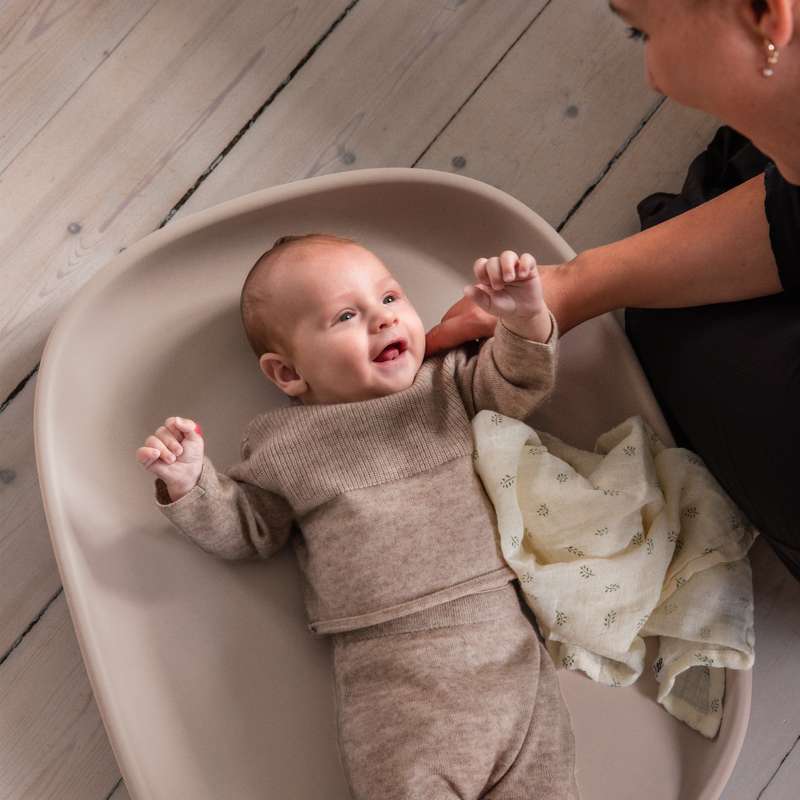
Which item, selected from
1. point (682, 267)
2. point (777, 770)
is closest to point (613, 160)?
point (682, 267)

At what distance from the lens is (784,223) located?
85 cm

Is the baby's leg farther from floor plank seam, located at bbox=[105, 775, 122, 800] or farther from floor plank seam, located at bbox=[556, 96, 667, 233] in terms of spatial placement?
floor plank seam, located at bbox=[556, 96, 667, 233]

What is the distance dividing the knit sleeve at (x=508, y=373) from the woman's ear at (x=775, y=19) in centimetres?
37

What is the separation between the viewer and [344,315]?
37.3 inches

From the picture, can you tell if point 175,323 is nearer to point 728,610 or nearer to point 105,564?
point 105,564

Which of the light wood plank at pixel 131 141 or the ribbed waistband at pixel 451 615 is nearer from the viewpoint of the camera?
the ribbed waistband at pixel 451 615

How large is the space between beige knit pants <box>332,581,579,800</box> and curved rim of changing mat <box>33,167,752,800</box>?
183 millimetres

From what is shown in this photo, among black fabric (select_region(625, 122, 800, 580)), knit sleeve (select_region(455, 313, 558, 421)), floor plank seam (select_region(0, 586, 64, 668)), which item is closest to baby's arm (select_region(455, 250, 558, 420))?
knit sleeve (select_region(455, 313, 558, 421))

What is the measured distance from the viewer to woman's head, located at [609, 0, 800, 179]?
584 mm

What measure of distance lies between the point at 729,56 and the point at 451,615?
0.57 metres

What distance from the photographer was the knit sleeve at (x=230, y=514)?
90cm

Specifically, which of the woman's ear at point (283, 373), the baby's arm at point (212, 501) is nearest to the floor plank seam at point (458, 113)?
the woman's ear at point (283, 373)

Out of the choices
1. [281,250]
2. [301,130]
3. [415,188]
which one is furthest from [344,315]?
[301,130]

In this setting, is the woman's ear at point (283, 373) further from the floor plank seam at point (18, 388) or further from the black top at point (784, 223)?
the black top at point (784, 223)
